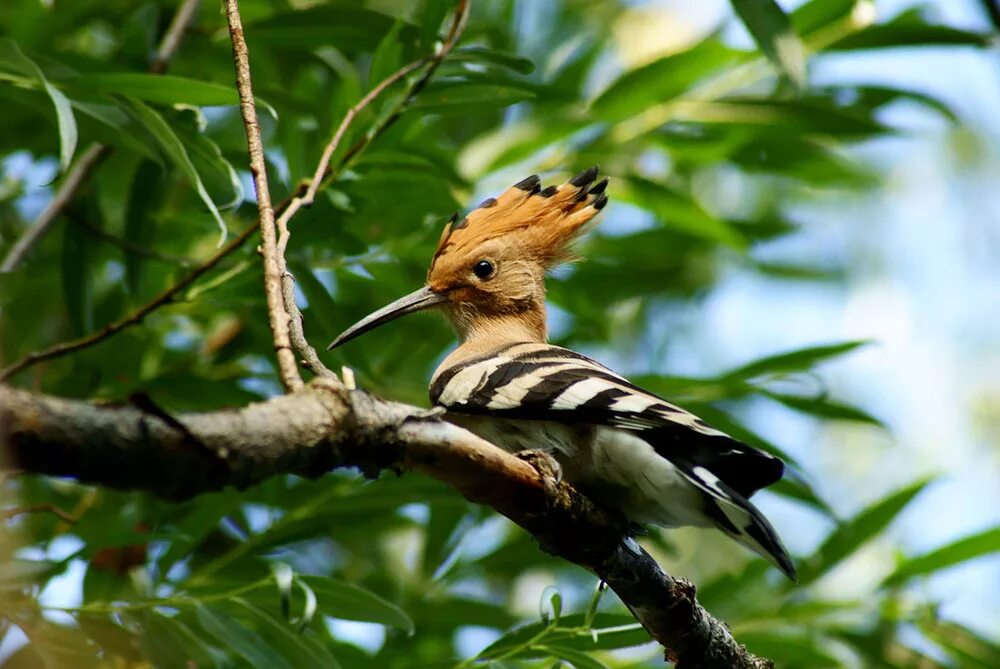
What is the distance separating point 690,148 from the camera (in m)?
3.35

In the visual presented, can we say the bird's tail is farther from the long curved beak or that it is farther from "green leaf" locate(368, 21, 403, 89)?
"green leaf" locate(368, 21, 403, 89)

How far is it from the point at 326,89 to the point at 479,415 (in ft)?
4.18

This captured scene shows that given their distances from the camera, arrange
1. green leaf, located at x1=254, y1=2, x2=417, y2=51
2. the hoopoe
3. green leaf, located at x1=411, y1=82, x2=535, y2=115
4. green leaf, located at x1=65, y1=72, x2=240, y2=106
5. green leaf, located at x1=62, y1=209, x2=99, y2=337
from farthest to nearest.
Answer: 1. green leaf, located at x1=254, y1=2, x2=417, y2=51
2. green leaf, located at x1=62, y1=209, x2=99, y2=337
3. green leaf, located at x1=411, y1=82, x2=535, y2=115
4. green leaf, located at x1=65, y1=72, x2=240, y2=106
5. the hoopoe

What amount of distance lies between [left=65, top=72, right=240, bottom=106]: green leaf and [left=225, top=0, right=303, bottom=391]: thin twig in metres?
0.38

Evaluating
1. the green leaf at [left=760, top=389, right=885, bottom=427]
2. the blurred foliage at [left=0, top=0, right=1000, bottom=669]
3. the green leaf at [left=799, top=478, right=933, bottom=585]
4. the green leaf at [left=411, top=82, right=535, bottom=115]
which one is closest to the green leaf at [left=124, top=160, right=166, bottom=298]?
the blurred foliage at [left=0, top=0, right=1000, bottom=669]

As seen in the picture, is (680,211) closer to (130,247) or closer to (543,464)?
(130,247)

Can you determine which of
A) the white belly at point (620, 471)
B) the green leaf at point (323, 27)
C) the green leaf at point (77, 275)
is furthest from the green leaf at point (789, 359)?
the green leaf at point (77, 275)

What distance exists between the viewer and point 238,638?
1976 mm

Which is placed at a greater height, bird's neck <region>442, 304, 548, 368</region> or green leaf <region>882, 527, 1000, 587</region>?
bird's neck <region>442, 304, 548, 368</region>

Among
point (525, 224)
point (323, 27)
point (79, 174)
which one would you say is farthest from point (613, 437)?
point (79, 174)

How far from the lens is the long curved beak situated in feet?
8.52

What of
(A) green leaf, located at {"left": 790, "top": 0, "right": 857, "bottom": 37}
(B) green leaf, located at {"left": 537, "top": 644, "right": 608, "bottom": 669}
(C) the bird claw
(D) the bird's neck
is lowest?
(B) green leaf, located at {"left": 537, "top": 644, "right": 608, "bottom": 669}

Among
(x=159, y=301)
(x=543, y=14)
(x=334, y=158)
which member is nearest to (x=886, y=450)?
(x=543, y=14)

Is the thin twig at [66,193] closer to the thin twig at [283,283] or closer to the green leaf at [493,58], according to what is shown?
the thin twig at [283,283]
